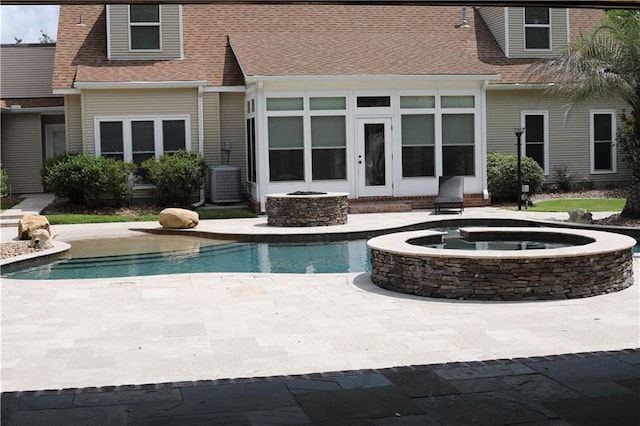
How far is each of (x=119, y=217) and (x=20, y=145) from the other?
7346 millimetres

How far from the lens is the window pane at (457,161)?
20609 millimetres

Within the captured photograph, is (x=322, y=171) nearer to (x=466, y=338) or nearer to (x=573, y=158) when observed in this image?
(x=573, y=158)

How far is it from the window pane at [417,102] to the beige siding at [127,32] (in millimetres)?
6560

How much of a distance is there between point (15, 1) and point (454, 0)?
8.57 feet

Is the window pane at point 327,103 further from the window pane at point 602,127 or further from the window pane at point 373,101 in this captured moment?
the window pane at point 602,127

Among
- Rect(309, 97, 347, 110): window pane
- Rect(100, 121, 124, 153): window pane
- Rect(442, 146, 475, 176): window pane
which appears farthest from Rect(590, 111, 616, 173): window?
Rect(100, 121, 124, 153): window pane

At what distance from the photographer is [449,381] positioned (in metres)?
5.73

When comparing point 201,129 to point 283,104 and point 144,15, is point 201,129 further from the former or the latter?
point 144,15

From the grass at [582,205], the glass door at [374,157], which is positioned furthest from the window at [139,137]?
the grass at [582,205]

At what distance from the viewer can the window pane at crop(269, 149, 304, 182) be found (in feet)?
65.3

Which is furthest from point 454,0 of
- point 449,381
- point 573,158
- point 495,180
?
point 573,158

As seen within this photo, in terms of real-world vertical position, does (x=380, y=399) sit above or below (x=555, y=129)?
below

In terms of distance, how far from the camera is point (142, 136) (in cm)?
2127

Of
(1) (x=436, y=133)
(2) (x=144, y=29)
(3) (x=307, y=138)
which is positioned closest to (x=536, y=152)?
(1) (x=436, y=133)
